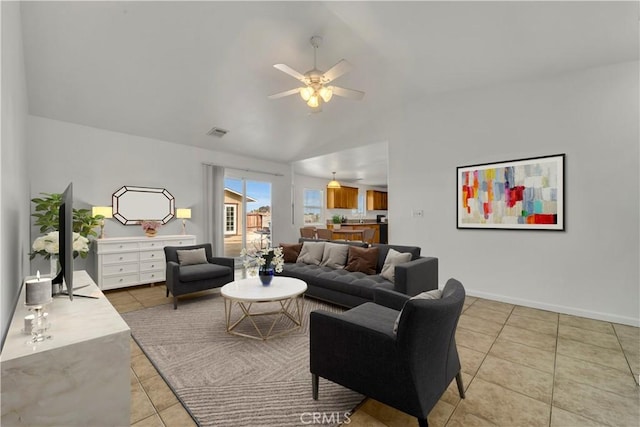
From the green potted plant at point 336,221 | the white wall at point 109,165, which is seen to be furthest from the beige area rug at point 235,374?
the green potted plant at point 336,221

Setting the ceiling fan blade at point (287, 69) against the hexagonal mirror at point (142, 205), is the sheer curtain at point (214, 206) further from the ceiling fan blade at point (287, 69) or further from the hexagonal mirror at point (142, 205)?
the ceiling fan blade at point (287, 69)

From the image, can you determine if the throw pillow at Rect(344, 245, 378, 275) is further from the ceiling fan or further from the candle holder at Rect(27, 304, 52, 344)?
the candle holder at Rect(27, 304, 52, 344)

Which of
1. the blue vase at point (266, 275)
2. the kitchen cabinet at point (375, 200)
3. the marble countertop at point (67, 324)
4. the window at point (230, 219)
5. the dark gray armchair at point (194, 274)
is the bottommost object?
the dark gray armchair at point (194, 274)

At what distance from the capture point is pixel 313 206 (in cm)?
948

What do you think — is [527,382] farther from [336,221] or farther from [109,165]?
[336,221]

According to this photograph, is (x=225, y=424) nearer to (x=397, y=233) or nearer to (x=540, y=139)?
(x=397, y=233)

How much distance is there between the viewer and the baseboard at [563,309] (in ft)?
10.4

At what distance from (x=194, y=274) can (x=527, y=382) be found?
3694mm

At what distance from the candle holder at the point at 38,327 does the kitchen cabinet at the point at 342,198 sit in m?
8.51

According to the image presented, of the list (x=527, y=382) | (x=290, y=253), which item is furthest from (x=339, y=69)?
(x=527, y=382)

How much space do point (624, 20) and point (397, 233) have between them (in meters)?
3.61

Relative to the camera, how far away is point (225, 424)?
1684 millimetres

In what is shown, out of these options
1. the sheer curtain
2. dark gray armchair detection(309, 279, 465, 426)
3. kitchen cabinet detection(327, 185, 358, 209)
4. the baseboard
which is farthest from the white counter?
kitchen cabinet detection(327, 185, 358, 209)

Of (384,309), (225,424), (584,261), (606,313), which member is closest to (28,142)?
(225,424)
